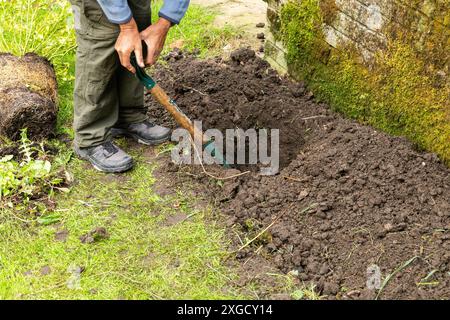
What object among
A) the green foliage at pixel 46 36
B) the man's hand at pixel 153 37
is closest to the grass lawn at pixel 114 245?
the man's hand at pixel 153 37

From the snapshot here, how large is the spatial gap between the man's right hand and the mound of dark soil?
101cm

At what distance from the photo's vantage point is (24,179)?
3.83m

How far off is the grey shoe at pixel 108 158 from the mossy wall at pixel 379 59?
1.62 m

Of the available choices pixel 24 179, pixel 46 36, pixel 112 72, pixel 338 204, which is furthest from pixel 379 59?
pixel 46 36

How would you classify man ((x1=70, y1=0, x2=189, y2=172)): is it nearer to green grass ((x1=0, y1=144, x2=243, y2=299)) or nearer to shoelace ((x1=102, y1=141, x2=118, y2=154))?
shoelace ((x1=102, y1=141, x2=118, y2=154))

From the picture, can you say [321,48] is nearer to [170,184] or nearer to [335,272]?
[170,184]

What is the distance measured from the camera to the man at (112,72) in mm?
3633

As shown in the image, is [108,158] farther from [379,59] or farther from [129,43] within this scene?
[379,59]

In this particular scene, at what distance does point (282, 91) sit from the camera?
4.79m

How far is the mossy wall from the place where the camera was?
145 inches

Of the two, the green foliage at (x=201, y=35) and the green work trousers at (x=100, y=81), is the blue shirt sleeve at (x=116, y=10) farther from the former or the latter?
the green foliage at (x=201, y=35)

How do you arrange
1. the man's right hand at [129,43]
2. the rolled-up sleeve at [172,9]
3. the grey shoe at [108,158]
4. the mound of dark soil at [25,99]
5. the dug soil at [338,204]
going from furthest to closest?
the mound of dark soil at [25,99] < the grey shoe at [108,158] < the rolled-up sleeve at [172,9] < the man's right hand at [129,43] < the dug soil at [338,204]

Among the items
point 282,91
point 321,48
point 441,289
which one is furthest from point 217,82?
point 441,289

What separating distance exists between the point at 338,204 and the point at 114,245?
1.36 metres
